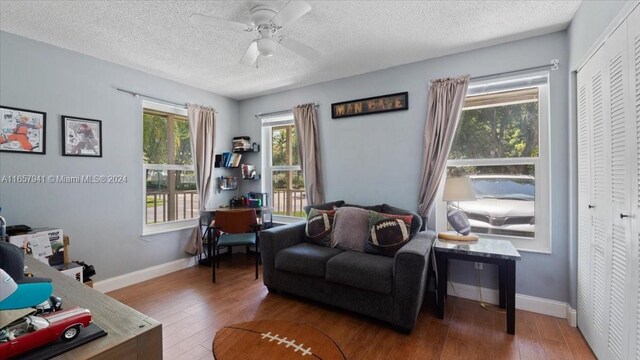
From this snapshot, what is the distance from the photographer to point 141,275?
10.8ft

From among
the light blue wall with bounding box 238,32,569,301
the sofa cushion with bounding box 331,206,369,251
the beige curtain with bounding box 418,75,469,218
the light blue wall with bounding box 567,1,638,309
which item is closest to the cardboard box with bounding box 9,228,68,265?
the sofa cushion with bounding box 331,206,369,251

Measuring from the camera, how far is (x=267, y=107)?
4227 mm

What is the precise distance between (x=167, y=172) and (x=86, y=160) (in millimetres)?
938

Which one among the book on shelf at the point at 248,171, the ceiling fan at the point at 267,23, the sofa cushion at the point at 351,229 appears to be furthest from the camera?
the book on shelf at the point at 248,171

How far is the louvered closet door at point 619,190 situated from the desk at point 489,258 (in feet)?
1.77

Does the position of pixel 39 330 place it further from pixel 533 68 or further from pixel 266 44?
pixel 533 68

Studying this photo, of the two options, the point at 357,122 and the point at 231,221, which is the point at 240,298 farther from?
the point at 357,122

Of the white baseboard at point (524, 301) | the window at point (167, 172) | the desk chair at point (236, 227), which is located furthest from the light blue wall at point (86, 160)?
the white baseboard at point (524, 301)

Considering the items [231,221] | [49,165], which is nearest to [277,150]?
[231,221]

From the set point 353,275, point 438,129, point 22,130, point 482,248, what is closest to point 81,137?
point 22,130

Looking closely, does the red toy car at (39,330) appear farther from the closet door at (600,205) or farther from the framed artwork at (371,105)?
the framed artwork at (371,105)

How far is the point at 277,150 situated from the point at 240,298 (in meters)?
2.22

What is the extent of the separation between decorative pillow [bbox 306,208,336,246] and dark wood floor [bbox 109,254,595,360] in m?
0.62

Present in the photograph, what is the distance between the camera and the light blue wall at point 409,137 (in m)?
2.43
